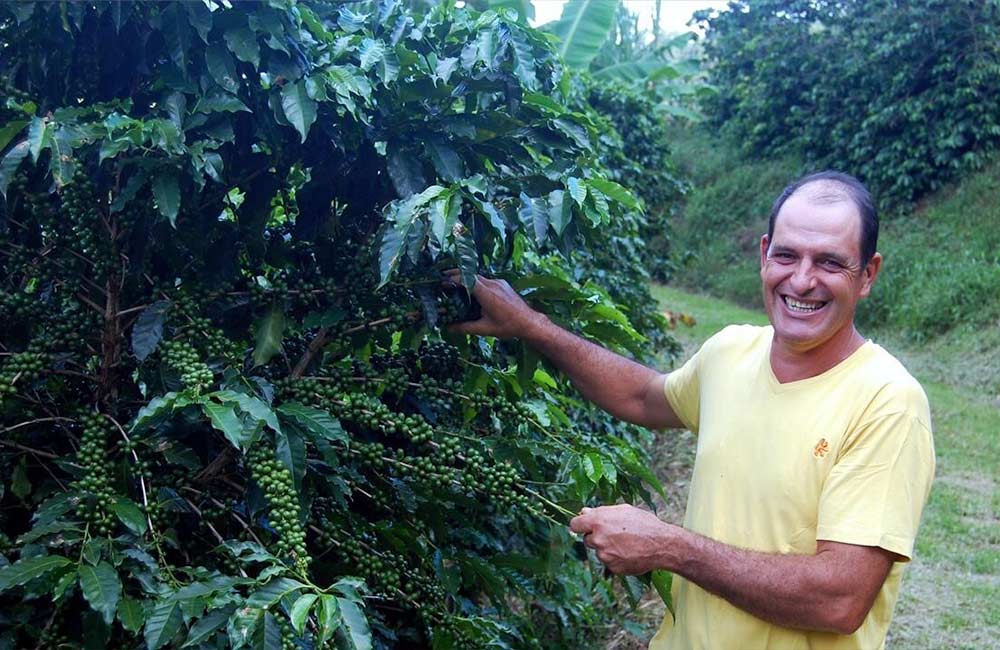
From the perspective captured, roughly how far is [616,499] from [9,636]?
1311mm

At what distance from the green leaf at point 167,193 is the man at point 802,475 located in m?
Answer: 1.02

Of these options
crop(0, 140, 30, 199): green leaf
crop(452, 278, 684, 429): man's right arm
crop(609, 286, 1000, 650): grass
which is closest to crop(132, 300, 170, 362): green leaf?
crop(0, 140, 30, 199): green leaf

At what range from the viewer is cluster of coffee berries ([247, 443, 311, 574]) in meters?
1.89

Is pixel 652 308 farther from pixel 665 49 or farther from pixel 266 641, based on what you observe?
pixel 266 641

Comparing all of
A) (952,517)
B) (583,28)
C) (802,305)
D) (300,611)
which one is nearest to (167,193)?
(300,611)

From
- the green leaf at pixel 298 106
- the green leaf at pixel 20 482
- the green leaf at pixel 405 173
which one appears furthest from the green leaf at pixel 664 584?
the green leaf at pixel 20 482

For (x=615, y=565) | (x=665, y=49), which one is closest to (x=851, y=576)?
(x=615, y=565)

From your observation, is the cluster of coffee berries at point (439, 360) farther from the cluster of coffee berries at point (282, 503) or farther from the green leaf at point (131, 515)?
the green leaf at point (131, 515)

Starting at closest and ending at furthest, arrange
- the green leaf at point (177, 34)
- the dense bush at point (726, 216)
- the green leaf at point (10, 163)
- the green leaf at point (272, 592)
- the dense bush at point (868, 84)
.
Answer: the green leaf at point (272, 592), the green leaf at point (10, 163), the green leaf at point (177, 34), the dense bush at point (868, 84), the dense bush at point (726, 216)

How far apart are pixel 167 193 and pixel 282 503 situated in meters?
0.64

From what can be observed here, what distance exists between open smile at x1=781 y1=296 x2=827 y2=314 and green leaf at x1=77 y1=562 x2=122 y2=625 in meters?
1.42

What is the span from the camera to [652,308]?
301 inches

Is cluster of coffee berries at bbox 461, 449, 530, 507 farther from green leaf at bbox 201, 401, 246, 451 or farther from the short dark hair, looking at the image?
the short dark hair

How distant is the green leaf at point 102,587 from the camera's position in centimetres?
182
